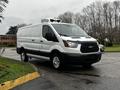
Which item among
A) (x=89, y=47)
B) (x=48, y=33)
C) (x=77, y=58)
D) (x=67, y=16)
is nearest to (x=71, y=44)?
(x=77, y=58)

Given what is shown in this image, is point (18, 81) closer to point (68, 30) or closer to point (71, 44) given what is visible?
point (71, 44)

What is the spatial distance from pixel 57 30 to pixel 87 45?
162 cm

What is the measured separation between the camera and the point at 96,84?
7.93 meters

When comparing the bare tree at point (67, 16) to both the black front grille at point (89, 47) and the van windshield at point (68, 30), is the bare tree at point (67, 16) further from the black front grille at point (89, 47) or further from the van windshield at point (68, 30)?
the black front grille at point (89, 47)

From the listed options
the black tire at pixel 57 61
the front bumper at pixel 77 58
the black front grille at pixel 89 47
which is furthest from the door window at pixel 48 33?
the black front grille at pixel 89 47

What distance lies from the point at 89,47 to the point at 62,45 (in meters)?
1.15

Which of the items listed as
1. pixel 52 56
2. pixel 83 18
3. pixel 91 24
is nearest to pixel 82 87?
pixel 52 56

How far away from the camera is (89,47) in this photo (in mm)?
11180

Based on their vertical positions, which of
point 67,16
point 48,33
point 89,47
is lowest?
point 89,47

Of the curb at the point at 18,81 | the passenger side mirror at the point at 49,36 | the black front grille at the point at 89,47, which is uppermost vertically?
the passenger side mirror at the point at 49,36

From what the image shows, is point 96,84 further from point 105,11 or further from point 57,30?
point 105,11

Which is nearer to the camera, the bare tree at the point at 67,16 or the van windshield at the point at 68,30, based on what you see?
the van windshield at the point at 68,30

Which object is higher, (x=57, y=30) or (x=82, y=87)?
(x=57, y=30)

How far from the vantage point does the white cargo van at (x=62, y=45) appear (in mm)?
10930
